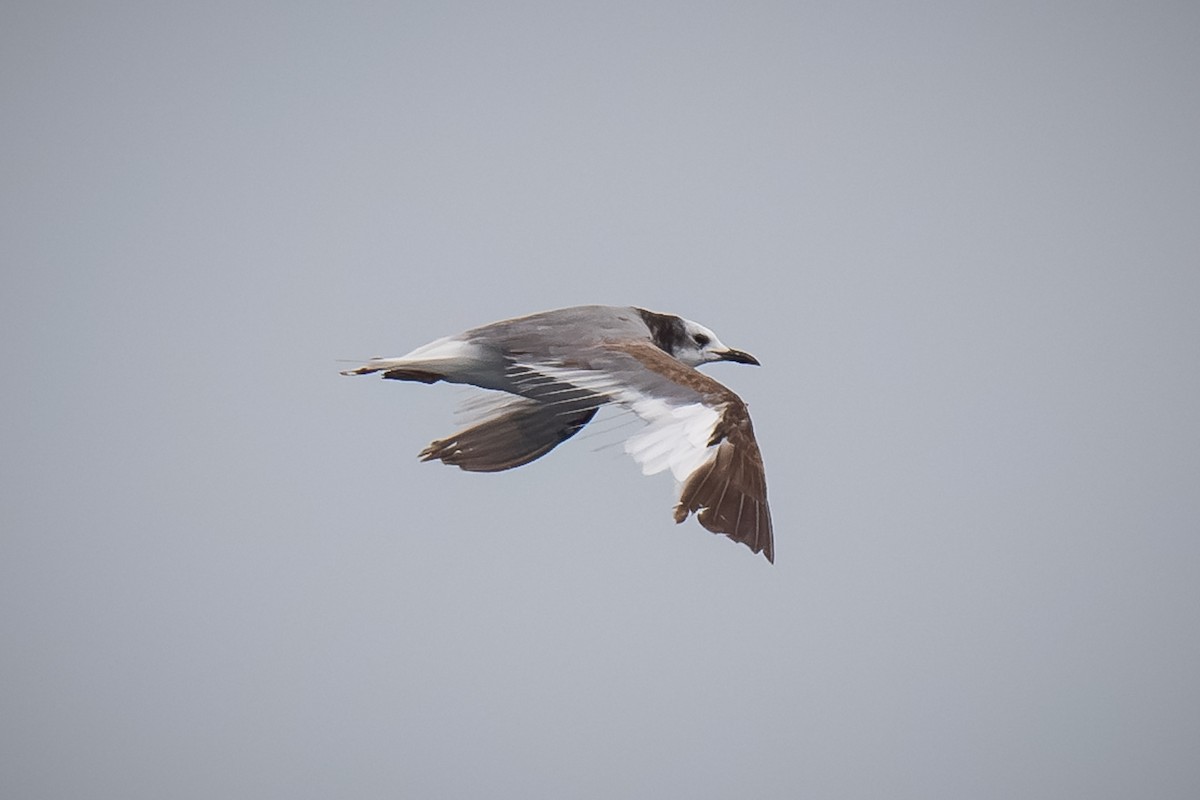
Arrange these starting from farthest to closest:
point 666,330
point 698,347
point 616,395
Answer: point 698,347
point 666,330
point 616,395

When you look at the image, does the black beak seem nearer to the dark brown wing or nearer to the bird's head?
the bird's head

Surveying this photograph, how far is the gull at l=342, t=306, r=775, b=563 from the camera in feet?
14.9

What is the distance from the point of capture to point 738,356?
6465mm

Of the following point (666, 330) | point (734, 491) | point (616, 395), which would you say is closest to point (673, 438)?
point (734, 491)

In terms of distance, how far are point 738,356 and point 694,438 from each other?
188 centimetres

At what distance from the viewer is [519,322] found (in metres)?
5.48

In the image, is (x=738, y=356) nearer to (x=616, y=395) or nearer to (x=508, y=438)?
(x=508, y=438)

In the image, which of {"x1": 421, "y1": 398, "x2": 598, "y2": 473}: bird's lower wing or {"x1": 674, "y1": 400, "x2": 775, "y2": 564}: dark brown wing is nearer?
{"x1": 674, "y1": 400, "x2": 775, "y2": 564}: dark brown wing

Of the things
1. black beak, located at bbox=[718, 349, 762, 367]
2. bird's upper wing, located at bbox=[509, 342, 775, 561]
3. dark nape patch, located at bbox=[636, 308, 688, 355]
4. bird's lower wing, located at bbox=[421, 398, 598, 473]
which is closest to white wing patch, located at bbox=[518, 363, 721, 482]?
→ bird's upper wing, located at bbox=[509, 342, 775, 561]

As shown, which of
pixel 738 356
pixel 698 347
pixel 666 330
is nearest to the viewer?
pixel 666 330

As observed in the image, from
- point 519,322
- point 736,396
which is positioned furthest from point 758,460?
point 519,322

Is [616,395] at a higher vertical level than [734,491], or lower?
higher

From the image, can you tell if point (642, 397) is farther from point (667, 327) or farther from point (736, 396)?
point (667, 327)

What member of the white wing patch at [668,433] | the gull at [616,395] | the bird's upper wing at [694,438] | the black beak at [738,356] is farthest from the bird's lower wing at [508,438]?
the white wing patch at [668,433]
